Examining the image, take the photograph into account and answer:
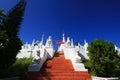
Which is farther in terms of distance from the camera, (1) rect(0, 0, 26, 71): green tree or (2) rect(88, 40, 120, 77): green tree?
(1) rect(0, 0, 26, 71): green tree

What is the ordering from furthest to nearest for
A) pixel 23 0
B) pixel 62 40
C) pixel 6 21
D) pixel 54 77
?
pixel 62 40
pixel 23 0
pixel 6 21
pixel 54 77

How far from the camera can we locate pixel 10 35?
9812 millimetres

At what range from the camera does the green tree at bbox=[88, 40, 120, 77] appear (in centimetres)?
805

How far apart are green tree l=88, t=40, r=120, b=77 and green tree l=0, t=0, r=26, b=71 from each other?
200 inches

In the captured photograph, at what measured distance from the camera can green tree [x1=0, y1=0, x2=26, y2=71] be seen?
832 cm

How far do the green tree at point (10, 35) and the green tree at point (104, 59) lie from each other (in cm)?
508

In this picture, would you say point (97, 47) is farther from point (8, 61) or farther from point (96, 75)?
point (8, 61)

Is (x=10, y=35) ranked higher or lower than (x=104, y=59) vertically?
higher

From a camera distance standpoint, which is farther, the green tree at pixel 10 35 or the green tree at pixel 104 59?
the green tree at pixel 10 35

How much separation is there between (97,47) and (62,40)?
1984cm

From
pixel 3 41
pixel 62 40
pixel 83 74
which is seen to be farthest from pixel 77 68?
pixel 62 40

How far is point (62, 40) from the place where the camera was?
92.8 ft

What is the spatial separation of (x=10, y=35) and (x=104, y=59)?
6657mm

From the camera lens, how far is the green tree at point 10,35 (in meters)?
8.32
